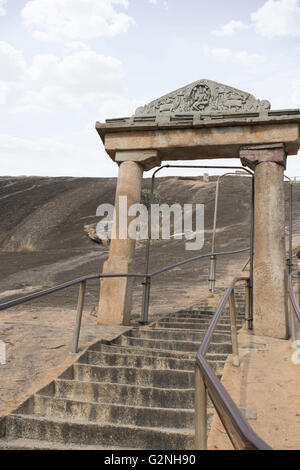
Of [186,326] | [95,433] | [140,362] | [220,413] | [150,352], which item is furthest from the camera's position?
[186,326]

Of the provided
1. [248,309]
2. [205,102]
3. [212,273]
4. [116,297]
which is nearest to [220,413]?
[248,309]

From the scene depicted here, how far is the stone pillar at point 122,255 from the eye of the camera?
635 centimetres

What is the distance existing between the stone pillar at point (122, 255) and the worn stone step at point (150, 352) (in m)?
1.43

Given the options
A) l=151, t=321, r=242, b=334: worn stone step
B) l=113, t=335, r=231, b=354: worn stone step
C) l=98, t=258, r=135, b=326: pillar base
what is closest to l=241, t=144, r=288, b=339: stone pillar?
l=151, t=321, r=242, b=334: worn stone step

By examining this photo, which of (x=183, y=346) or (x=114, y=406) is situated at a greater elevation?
(x=183, y=346)

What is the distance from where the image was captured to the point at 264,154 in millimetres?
6207

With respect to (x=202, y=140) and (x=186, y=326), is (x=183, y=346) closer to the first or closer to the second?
(x=186, y=326)

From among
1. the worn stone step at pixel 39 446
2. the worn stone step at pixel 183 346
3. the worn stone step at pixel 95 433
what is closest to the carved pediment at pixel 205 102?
the worn stone step at pixel 183 346

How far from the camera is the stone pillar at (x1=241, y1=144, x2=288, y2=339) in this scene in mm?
5965

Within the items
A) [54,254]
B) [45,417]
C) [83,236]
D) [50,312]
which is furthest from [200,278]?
[83,236]

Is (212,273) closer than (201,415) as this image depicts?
No

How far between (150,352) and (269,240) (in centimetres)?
270

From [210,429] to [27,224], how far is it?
26.3m
